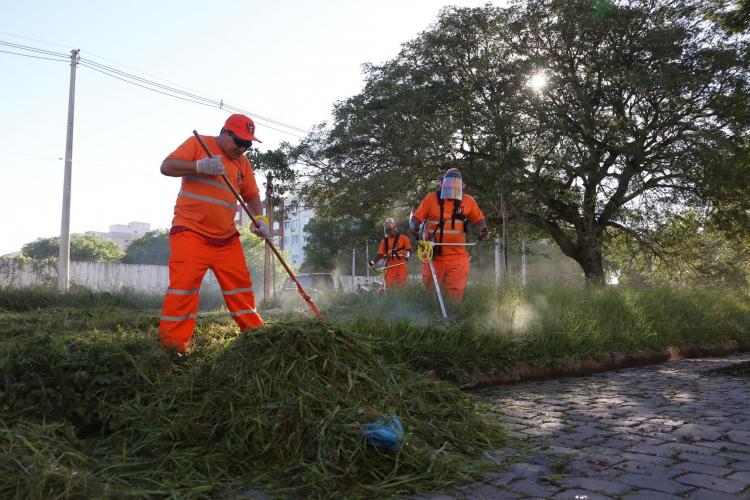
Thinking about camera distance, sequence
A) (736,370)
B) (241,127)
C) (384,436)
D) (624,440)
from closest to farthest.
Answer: (384,436) → (624,440) → (241,127) → (736,370)

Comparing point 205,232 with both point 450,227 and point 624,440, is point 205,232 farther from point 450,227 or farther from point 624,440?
point 450,227

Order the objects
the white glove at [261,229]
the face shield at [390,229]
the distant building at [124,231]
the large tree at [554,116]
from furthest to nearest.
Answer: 1. the distant building at [124,231]
2. the large tree at [554,116]
3. the face shield at [390,229]
4. the white glove at [261,229]

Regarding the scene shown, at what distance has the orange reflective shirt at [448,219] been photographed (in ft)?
24.0

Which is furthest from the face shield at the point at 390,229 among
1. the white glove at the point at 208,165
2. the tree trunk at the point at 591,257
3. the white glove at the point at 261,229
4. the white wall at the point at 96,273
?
the white wall at the point at 96,273

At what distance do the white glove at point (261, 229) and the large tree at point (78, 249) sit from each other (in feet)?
234

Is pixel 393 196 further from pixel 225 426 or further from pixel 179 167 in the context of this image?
pixel 225 426

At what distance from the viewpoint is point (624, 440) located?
132 inches

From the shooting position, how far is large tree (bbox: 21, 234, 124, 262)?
7012 centimetres

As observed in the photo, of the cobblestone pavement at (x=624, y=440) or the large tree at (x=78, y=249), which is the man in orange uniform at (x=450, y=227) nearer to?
the cobblestone pavement at (x=624, y=440)

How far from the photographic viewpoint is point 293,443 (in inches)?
110

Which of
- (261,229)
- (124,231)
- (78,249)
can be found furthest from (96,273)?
(124,231)

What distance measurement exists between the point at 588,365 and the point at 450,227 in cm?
218

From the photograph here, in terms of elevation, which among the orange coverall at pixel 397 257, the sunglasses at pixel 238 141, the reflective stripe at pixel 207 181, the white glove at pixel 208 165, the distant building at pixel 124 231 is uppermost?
the distant building at pixel 124 231

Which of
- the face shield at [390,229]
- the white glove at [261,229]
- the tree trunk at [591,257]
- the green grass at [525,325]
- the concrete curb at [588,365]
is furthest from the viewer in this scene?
the tree trunk at [591,257]
